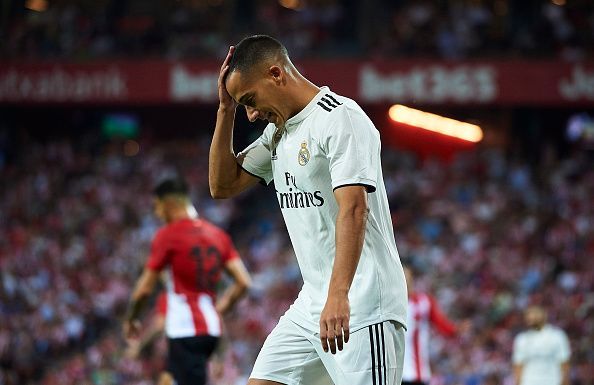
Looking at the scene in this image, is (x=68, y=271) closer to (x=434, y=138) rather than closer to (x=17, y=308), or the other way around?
(x=17, y=308)

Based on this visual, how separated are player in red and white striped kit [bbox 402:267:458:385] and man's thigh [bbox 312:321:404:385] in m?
4.59

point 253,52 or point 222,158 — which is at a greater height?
point 253,52

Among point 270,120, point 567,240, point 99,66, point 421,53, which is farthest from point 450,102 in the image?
point 270,120

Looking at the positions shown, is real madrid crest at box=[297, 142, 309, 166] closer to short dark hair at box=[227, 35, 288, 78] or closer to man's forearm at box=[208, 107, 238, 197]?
short dark hair at box=[227, 35, 288, 78]

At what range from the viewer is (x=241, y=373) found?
51.7 feet

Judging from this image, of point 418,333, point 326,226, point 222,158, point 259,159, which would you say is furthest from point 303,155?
point 418,333

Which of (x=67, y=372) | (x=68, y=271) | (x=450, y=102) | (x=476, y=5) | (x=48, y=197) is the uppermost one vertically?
(x=476, y=5)

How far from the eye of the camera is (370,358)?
4.19 meters

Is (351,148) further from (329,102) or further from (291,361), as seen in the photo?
(291,361)

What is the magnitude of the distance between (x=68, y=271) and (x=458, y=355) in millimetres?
8046

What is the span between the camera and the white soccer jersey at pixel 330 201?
13.6ft

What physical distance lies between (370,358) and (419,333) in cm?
540

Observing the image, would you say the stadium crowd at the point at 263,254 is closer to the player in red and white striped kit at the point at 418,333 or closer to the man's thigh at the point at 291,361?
the player in red and white striped kit at the point at 418,333

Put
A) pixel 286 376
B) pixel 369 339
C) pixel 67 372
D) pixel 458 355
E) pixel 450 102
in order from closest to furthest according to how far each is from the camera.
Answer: pixel 369 339, pixel 286 376, pixel 458 355, pixel 67 372, pixel 450 102
